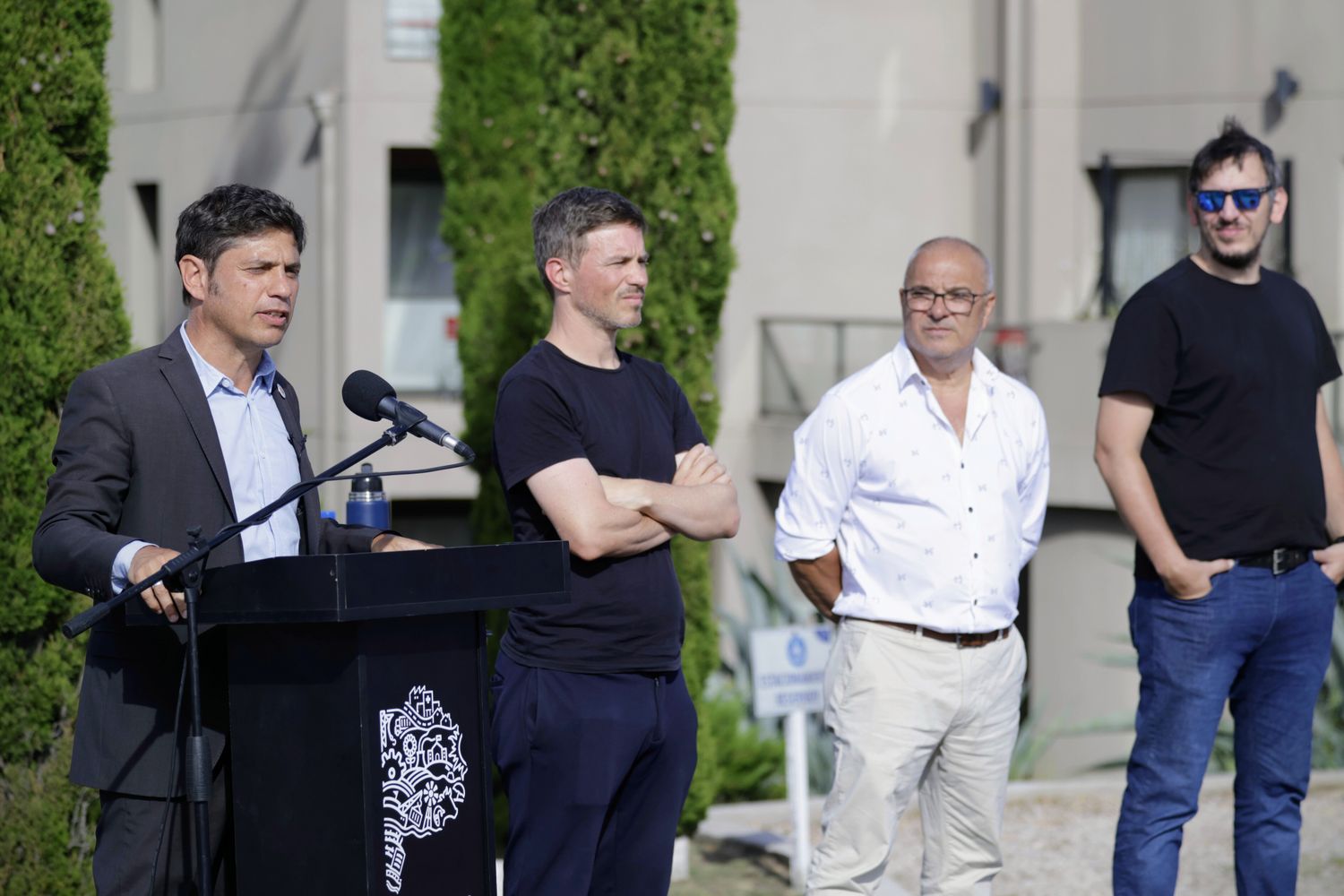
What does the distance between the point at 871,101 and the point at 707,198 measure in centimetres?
928

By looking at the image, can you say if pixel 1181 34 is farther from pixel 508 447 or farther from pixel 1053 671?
pixel 508 447

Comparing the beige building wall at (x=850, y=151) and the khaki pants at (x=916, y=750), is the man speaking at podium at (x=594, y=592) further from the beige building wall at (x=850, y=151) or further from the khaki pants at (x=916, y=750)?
the beige building wall at (x=850, y=151)

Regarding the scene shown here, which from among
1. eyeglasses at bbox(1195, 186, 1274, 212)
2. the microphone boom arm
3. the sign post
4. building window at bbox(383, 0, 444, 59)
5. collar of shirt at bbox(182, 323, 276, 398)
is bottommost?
the sign post

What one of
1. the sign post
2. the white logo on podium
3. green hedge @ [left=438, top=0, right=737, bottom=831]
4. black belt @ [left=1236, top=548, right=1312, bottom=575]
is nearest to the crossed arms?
the white logo on podium

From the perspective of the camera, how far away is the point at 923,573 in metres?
4.57

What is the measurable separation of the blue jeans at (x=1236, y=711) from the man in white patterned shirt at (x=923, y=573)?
401 millimetres

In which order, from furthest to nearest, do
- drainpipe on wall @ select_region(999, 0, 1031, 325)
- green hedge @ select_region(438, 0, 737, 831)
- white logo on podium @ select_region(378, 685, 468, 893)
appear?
drainpipe on wall @ select_region(999, 0, 1031, 325)
green hedge @ select_region(438, 0, 737, 831)
white logo on podium @ select_region(378, 685, 468, 893)

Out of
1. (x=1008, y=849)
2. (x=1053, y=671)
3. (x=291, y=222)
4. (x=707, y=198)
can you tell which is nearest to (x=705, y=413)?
(x=707, y=198)

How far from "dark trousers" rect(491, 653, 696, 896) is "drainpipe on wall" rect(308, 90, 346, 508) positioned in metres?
10.6

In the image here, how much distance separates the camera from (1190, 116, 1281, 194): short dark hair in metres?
4.84

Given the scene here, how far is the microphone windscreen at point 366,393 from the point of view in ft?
11.3

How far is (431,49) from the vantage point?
Answer: 14.4 m

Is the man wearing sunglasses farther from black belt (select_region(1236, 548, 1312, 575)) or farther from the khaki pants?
the khaki pants

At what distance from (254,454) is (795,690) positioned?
Result: 11.1 ft
